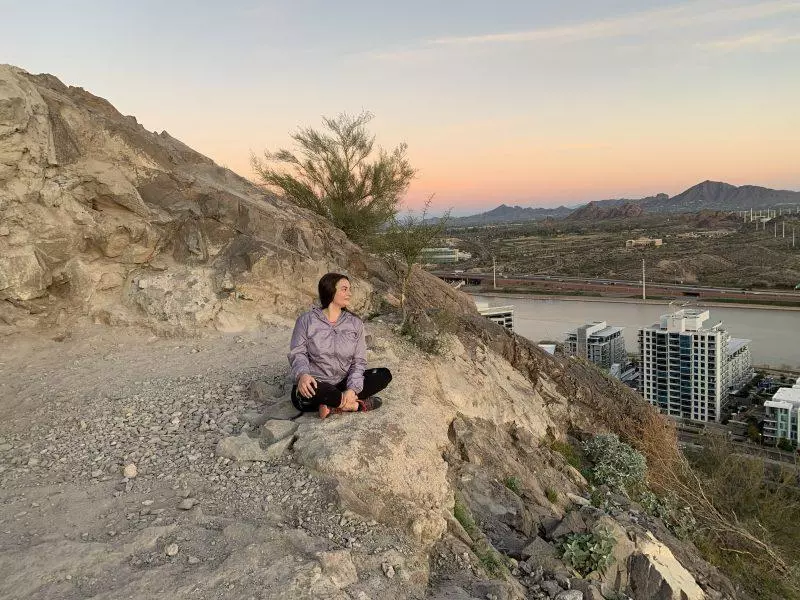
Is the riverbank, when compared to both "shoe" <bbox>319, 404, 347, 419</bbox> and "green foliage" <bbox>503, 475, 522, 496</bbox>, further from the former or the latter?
"shoe" <bbox>319, 404, 347, 419</bbox>

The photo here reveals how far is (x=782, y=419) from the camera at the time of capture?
17047 mm

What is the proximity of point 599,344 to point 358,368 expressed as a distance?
2137cm

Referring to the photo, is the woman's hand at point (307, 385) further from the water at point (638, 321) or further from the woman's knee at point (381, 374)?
the water at point (638, 321)

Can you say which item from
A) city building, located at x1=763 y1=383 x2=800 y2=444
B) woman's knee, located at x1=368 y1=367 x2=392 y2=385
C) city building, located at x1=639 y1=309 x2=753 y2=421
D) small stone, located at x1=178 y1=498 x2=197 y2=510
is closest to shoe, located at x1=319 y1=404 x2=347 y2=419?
woman's knee, located at x1=368 y1=367 x2=392 y2=385

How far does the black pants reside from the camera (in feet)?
13.4

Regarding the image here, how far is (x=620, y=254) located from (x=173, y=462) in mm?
64998

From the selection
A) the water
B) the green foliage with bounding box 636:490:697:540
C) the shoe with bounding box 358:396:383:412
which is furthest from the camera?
the water

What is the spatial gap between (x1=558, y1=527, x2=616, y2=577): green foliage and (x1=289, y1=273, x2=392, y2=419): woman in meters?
1.67

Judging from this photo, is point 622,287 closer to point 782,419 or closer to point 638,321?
point 638,321

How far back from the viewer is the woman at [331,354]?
4.10 meters

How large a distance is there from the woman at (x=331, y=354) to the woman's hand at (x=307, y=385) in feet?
0.24

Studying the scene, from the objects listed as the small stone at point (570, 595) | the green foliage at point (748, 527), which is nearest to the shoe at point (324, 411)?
the small stone at point (570, 595)

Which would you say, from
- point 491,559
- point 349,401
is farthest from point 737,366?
point 349,401

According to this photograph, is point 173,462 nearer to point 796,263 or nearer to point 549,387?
point 549,387
